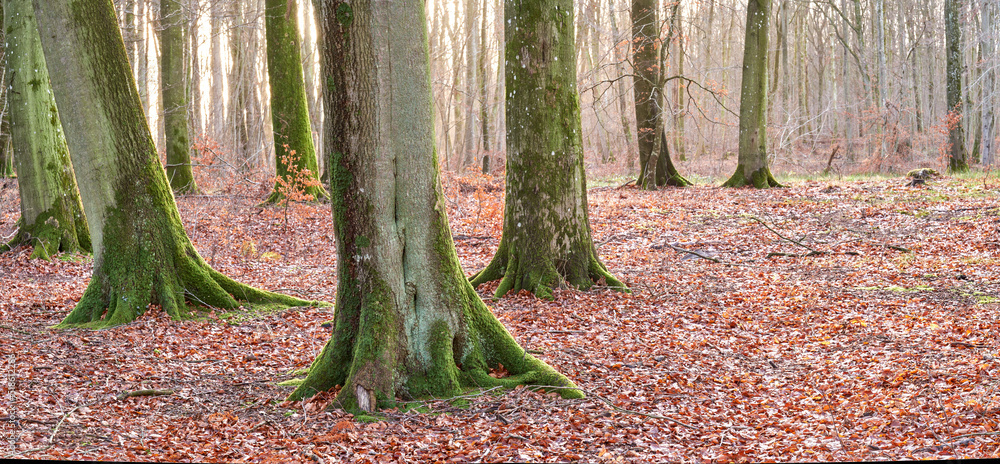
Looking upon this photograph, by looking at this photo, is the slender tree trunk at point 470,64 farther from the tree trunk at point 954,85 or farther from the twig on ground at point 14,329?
the twig on ground at point 14,329

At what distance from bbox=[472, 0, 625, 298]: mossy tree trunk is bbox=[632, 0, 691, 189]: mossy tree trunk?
960 cm

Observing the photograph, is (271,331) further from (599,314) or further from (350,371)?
(599,314)

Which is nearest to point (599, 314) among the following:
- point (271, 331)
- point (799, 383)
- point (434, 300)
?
point (799, 383)

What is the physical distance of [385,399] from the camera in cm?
444

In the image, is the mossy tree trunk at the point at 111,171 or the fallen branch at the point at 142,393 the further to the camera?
the mossy tree trunk at the point at 111,171

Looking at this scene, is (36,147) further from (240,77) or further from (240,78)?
(240,77)

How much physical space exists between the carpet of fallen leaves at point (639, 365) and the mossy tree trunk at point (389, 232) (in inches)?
10.2

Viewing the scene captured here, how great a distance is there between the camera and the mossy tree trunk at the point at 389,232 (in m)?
4.45

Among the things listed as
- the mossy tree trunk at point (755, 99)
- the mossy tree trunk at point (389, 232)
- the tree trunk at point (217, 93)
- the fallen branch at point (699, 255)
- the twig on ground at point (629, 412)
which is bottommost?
the twig on ground at point (629, 412)

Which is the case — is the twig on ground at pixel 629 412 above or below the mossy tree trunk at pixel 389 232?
below

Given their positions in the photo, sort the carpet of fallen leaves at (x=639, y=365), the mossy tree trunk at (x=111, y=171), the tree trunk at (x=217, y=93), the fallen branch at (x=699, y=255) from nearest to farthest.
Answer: the carpet of fallen leaves at (x=639, y=365) < the mossy tree trunk at (x=111, y=171) < the fallen branch at (x=699, y=255) < the tree trunk at (x=217, y=93)

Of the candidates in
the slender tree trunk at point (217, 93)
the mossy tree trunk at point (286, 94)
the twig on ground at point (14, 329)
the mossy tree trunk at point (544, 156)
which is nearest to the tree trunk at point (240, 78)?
the slender tree trunk at point (217, 93)

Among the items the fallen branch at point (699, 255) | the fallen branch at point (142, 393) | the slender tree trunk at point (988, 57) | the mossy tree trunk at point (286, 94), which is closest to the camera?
the fallen branch at point (142, 393)

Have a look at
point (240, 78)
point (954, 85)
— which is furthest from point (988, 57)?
point (240, 78)
